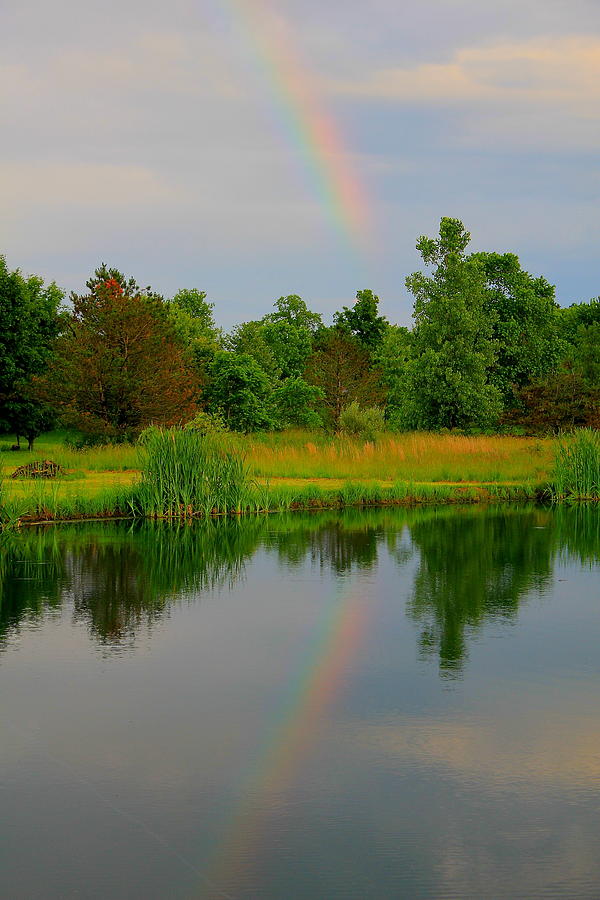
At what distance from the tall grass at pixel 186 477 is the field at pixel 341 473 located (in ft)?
1.55

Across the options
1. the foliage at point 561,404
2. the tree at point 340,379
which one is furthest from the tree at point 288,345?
the foliage at point 561,404

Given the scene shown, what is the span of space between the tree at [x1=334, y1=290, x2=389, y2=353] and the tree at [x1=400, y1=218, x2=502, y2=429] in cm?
2662

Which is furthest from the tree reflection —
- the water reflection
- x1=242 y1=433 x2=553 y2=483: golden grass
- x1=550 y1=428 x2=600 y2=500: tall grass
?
x1=242 y1=433 x2=553 y2=483: golden grass

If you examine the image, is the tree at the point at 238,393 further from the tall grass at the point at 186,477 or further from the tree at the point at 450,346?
the tall grass at the point at 186,477

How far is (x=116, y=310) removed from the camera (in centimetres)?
3716

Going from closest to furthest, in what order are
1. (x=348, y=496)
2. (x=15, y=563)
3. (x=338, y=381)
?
1. (x=15, y=563)
2. (x=348, y=496)
3. (x=338, y=381)

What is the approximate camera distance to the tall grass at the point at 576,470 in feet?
83.0

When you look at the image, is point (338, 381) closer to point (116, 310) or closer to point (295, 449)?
point (116, 310)

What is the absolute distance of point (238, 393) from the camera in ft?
145

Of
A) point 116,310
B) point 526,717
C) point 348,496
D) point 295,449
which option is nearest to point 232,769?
point 526,717

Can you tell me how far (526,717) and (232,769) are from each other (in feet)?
7.58

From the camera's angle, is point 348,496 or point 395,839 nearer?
point 395,839

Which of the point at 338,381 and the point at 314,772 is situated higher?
the point at 338,381

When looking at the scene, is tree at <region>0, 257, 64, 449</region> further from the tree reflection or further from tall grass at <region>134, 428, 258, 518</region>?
the tree reflection
